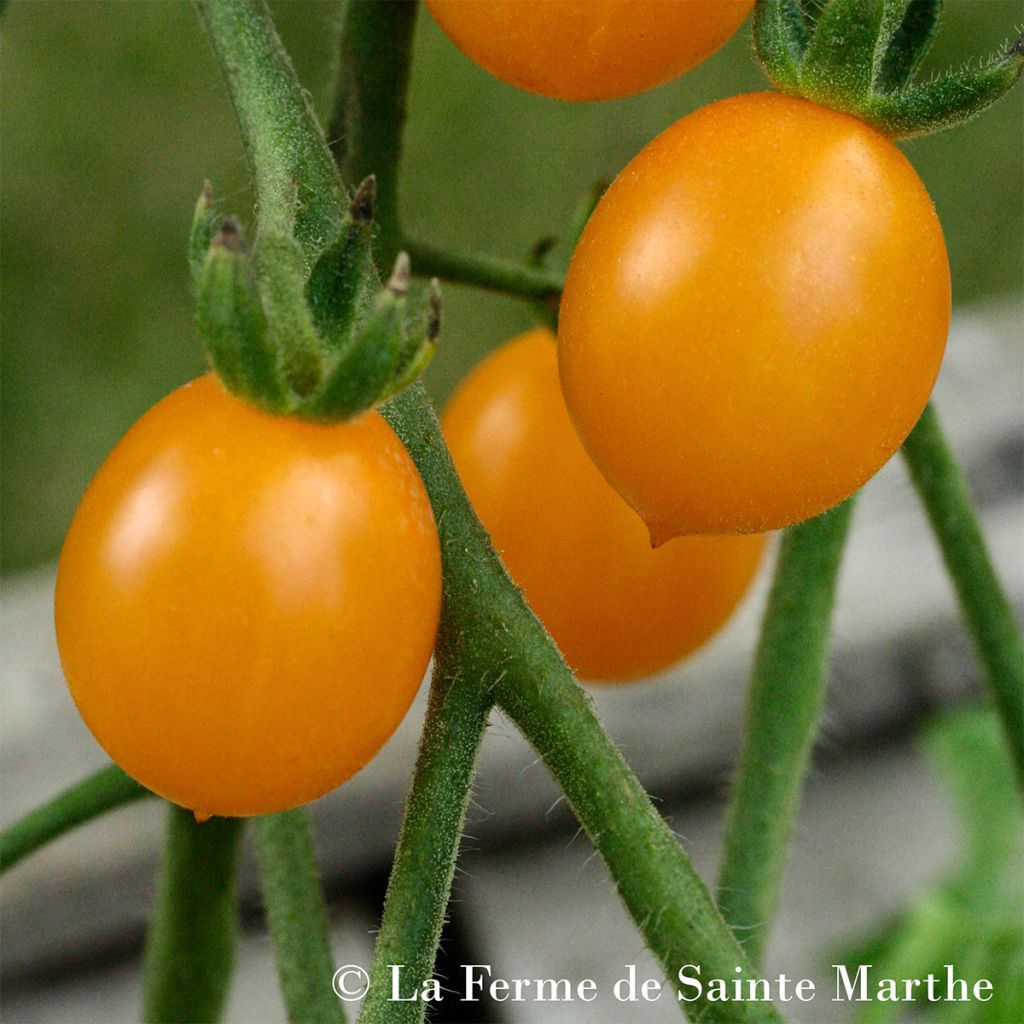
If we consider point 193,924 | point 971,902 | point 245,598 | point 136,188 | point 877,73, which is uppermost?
point 136,188

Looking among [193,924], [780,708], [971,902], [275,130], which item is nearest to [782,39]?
[275,130]

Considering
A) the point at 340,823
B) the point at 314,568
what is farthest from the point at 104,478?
the point at 340,823

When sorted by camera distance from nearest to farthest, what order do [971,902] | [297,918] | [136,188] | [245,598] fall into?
[245,598] → [297,918] → [971,902] → [136,188]

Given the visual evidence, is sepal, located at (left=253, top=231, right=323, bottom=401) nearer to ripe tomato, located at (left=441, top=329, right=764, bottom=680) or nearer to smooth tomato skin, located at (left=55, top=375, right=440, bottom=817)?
smooth tomato skin, located at (left=55, top=375, right=440, bottom=817)

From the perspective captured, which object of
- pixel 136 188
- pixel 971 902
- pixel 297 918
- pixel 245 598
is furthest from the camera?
pixel 136 188

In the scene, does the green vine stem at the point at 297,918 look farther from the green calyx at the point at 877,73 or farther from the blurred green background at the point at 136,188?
the blurred green background at the point at 136,188

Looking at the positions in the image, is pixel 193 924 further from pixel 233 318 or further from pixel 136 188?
pixel 136 188

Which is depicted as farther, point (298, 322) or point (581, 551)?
point (581, 551)

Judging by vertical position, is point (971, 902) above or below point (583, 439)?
below
